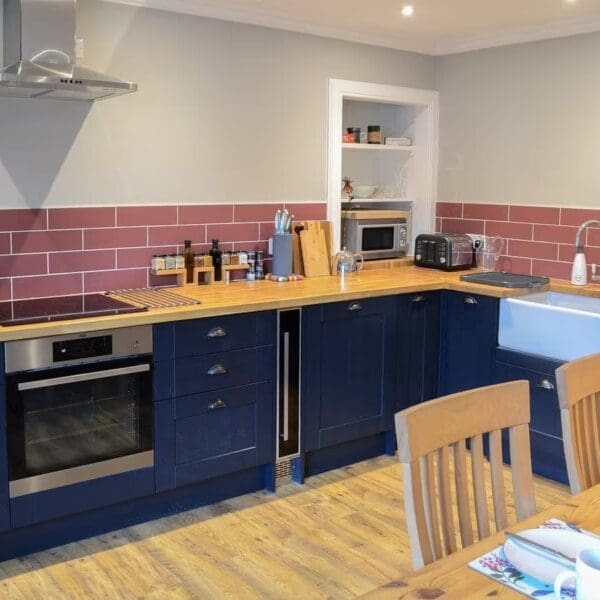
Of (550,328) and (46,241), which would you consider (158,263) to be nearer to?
(46,241)

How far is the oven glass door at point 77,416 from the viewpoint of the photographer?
9.02 feet

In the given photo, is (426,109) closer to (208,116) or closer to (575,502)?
(208,116)

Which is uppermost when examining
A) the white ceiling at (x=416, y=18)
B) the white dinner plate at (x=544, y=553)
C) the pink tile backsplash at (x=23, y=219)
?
the white ceiling at (x=416, y=18)

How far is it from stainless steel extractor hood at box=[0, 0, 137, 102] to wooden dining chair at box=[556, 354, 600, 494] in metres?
1.94

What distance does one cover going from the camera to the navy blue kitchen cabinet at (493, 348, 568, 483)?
138 inches

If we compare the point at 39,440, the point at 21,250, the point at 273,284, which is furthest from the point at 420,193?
the point at 39,440

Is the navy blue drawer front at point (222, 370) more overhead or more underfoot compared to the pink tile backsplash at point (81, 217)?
more underfoot

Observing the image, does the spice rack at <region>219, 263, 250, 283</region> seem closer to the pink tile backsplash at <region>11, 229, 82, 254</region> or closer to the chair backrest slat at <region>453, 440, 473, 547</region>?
the pink tile backsplash at <region>11, 229, 82, 254</region>

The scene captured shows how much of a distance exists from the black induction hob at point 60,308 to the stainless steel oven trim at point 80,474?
555 mm

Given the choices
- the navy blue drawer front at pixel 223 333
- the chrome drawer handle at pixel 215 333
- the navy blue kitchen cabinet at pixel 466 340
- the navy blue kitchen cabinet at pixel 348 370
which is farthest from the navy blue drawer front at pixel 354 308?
the chrome drawer handle at pixel 215 333

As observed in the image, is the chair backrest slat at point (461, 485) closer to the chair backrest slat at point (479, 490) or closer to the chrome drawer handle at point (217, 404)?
the chair backrest slat at point (479, 490)

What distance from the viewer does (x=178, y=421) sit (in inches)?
123

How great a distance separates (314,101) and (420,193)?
0.95m

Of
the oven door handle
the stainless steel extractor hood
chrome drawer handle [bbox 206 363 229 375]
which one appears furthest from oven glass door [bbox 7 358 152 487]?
the stainless steel extractor hood
